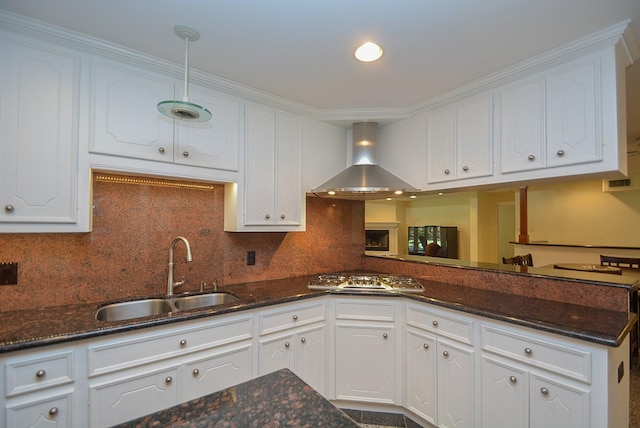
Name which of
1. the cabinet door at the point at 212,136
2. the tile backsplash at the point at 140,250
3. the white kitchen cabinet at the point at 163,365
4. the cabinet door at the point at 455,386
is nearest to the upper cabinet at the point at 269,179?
the cabinet door at the point at 212,136

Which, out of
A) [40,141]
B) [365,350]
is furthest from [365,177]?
[40,141]

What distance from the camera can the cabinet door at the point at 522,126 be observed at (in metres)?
1.84

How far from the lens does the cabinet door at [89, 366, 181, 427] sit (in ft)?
4.71

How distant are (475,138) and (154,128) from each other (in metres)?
2.16

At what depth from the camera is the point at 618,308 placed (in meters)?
1.71

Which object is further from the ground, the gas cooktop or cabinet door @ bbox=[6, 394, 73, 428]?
the gas cooktop

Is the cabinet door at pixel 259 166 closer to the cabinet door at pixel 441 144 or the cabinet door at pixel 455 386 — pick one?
the cabinet door at pixel 441 144

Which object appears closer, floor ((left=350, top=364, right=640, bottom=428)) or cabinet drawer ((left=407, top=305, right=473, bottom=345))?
cabinet drawer ((left=407, top=305, right=473, bottom=345))

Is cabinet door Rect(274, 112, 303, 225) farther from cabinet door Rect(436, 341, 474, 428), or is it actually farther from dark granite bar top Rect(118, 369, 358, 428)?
dark granite bar top Rect(118, 369, 358, 428)

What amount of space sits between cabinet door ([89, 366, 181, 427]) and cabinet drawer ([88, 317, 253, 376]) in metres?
0.08

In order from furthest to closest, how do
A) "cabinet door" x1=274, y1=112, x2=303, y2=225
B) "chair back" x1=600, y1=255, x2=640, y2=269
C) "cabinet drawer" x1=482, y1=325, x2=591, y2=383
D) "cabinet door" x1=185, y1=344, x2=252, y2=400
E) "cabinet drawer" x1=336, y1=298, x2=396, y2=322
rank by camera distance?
"chair back" x1=600, y1=255, x2=640, y2=269 → "cabinet door" x1=274, y1=112, x2=303, y2=225 → "cabinet drawer" x1=336, y1=298, x2=396, y2=322 → "cabinet door" x1=185, y1=344, x2=252, y2=400 → "cabinet drawer" x1=482, y1=325, x2=591, y2=383

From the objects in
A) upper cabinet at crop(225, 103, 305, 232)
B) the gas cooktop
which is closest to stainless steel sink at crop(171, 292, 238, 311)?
upper cabinet at crop(225, 103, 305, 232)

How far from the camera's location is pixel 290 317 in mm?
2098

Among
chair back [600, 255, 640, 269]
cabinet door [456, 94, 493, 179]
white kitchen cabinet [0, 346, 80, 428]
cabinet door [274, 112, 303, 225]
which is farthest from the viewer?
chair back [600, 255, 640, 269]
